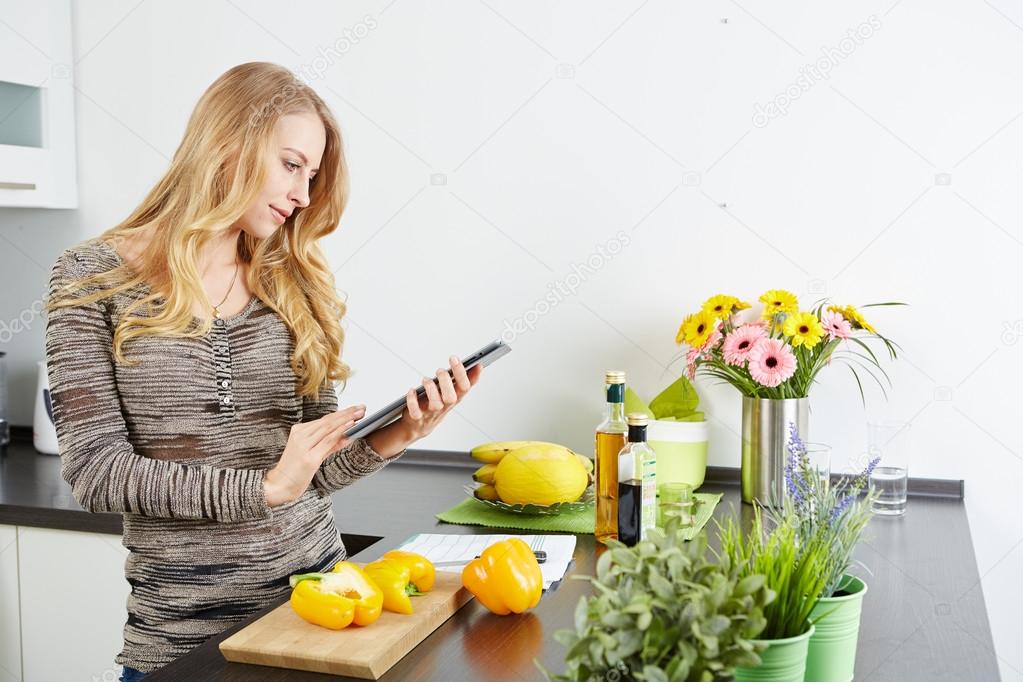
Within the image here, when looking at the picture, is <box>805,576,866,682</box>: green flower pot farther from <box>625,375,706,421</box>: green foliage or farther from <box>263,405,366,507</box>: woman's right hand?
<box>625,375,706,421</box>: green foliage

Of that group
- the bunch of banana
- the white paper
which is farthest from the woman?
the bunch of banana

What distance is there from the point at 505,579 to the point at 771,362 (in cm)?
79

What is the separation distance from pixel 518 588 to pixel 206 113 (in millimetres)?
777

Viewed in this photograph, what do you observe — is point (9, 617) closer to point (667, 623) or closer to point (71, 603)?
point (71, 603)

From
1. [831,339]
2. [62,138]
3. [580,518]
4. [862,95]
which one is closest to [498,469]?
[580,518]

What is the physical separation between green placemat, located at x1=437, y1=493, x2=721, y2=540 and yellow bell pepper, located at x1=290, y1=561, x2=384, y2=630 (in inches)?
21.7

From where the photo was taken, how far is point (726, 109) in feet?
6.68

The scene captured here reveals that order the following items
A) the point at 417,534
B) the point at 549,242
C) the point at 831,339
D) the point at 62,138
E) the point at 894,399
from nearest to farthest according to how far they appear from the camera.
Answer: the point at 417,534, the point at 831,339, the point at 894,399, the point at 549,242, the point at 62,138

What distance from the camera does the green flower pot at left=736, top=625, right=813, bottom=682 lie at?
873mm

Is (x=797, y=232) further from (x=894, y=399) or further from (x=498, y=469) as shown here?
(x=498, y=469)

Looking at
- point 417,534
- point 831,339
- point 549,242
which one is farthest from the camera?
point 549,242

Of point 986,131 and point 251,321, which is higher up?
point 986,131

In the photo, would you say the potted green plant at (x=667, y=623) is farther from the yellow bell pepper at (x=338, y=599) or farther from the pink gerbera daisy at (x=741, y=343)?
the pink gerbera daisy at (x=741, y=343)

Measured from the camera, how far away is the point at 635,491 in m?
1.45
